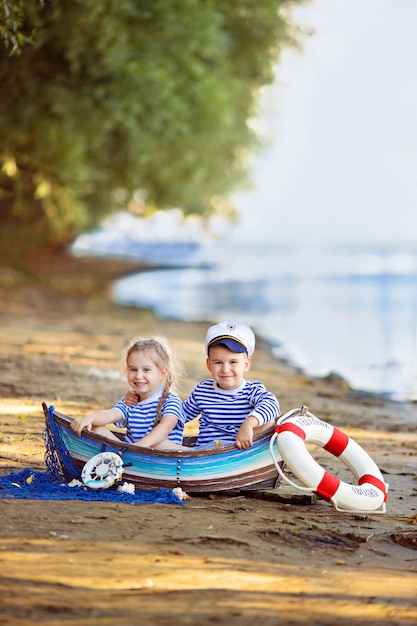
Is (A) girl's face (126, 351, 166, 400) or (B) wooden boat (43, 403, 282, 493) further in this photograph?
(A) girl's face (126, 351, 166, 400)

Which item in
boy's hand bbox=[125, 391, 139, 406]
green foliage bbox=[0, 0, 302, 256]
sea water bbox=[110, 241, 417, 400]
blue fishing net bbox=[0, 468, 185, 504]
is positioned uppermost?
green foliage bbox=[0, 0, 302, 256]

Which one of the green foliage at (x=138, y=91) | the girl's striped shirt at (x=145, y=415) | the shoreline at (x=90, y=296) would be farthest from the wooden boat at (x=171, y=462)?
the green foliage at (x=138, y=91)

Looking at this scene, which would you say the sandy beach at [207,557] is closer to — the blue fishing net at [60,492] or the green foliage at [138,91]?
the blue fishing net at [60,492]

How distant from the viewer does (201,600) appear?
3980 mm

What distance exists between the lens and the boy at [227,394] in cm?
604

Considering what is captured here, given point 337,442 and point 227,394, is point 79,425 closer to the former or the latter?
point 227,394

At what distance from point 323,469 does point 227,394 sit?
2.69 ft

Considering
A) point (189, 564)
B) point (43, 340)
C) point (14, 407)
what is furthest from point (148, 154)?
point (189, 564)

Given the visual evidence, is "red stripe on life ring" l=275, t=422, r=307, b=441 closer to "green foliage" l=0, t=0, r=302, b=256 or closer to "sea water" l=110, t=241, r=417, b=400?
"sea water" l=110, t=241, r=417, b=400

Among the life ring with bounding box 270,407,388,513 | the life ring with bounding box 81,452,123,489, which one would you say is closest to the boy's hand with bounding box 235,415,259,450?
the life ring with bounding box 270,407,388,513

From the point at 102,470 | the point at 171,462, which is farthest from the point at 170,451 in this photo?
the point at 102,470

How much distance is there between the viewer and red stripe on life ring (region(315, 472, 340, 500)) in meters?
5.68

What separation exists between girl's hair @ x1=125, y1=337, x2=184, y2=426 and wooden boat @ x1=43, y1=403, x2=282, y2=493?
0.40 metres

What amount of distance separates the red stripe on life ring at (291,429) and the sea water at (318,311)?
6483mm
